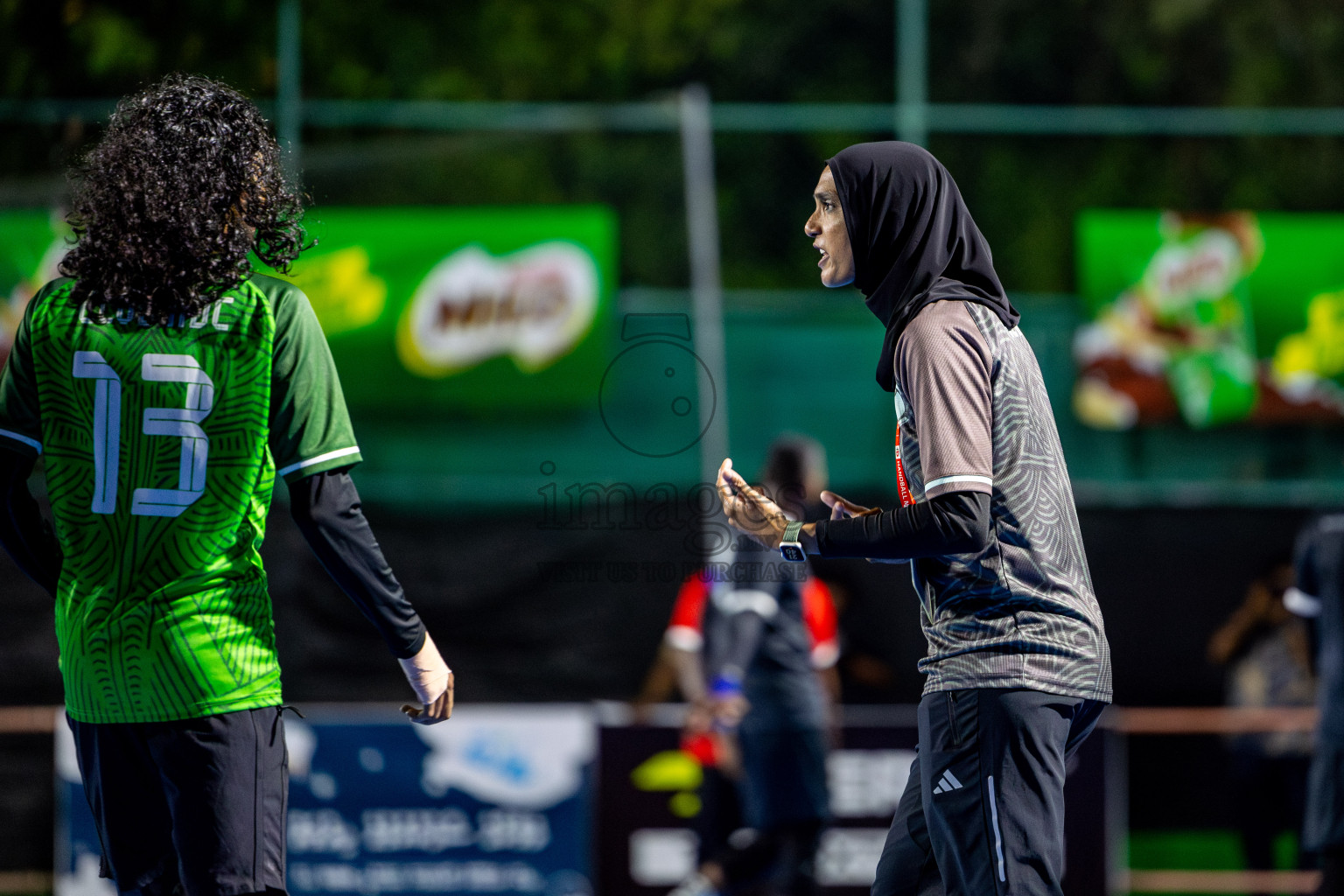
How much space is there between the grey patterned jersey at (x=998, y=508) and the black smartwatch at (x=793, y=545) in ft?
0.80

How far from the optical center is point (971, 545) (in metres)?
2.76

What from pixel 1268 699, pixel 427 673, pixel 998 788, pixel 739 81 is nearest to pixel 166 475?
pixel 427 673

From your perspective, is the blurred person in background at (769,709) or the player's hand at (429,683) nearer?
the player's hand at (429,683)

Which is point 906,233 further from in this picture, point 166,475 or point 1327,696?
point 1327,696

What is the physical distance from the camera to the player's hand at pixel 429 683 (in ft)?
9.75

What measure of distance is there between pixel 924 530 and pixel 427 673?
1.00m

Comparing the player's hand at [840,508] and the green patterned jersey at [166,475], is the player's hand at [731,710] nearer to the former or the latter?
the player's hand at [840,508]

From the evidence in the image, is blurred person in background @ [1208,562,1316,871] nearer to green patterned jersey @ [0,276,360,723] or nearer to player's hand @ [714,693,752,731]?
player's hand @ [714,693,752,731]

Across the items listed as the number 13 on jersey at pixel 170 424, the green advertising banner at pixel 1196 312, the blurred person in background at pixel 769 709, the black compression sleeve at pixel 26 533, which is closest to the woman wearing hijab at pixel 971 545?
the number 13 on jersey at pixel 170 424

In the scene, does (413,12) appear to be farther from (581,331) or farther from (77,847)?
(77,847)

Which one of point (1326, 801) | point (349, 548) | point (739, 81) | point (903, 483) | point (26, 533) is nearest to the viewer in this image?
point (349, 548)

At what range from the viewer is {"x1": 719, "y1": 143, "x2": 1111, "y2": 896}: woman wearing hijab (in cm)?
279

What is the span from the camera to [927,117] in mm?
8492

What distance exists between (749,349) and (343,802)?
10.2ft
